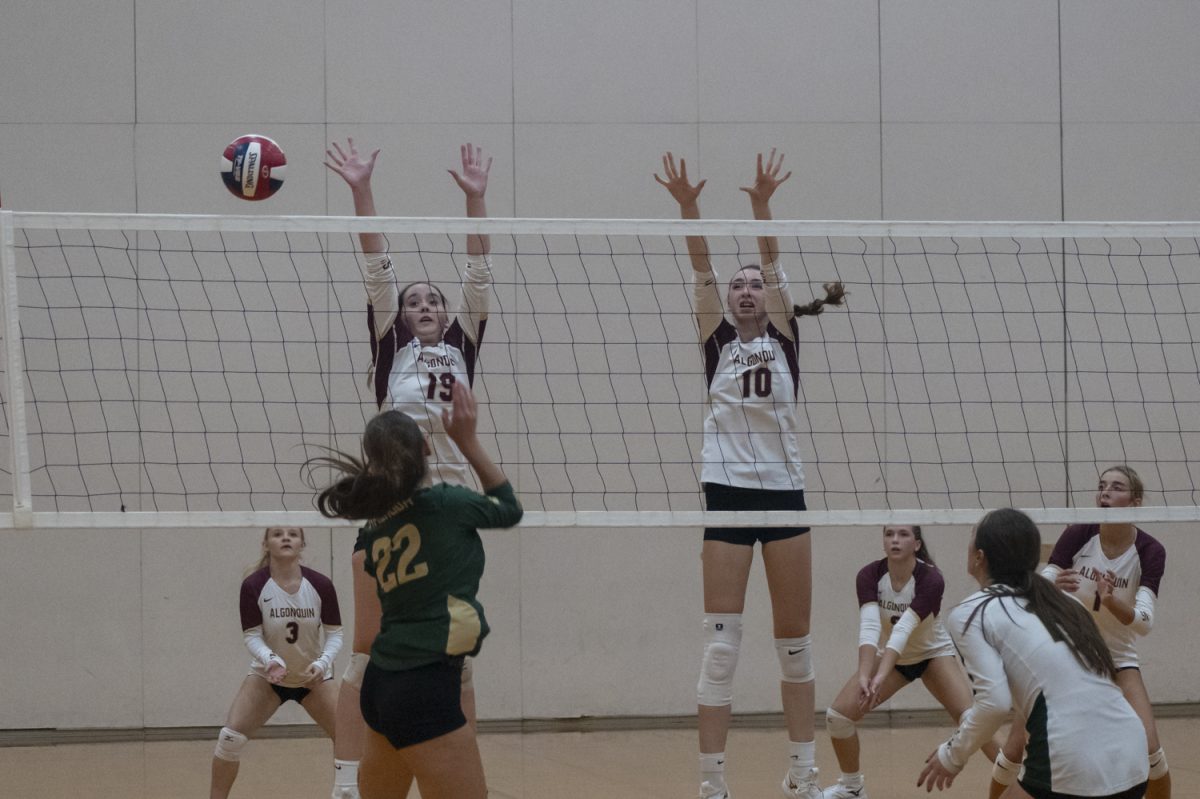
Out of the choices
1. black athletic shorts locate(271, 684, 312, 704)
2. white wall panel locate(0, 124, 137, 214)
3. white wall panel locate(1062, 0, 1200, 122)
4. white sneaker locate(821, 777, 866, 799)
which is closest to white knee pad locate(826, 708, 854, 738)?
white sneaker locate(821, 777, 866, 799)

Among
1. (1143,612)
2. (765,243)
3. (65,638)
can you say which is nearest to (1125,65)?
(1143,612)

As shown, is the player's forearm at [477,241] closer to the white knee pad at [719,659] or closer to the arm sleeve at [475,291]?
the arm sleeve at [475,291]

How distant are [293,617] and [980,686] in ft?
12.3

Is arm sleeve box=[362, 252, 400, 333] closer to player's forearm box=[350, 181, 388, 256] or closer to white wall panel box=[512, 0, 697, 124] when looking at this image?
player's forearm box=[350, 181, 388, 256]

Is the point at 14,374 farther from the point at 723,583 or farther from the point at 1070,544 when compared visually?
the point at 1070,544

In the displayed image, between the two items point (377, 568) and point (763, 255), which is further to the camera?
point (763, 255)

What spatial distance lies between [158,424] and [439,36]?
9.77 feet

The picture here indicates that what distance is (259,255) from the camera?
7988mm

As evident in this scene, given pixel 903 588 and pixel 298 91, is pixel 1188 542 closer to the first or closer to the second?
pixel 903 588

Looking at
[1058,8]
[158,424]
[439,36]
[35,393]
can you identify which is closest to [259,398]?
[158,424]

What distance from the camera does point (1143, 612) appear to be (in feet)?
17.6

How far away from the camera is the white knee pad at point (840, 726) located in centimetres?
560

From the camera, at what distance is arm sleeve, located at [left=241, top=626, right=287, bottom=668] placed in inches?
233

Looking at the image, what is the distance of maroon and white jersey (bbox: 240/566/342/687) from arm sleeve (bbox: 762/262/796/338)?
102 inches
